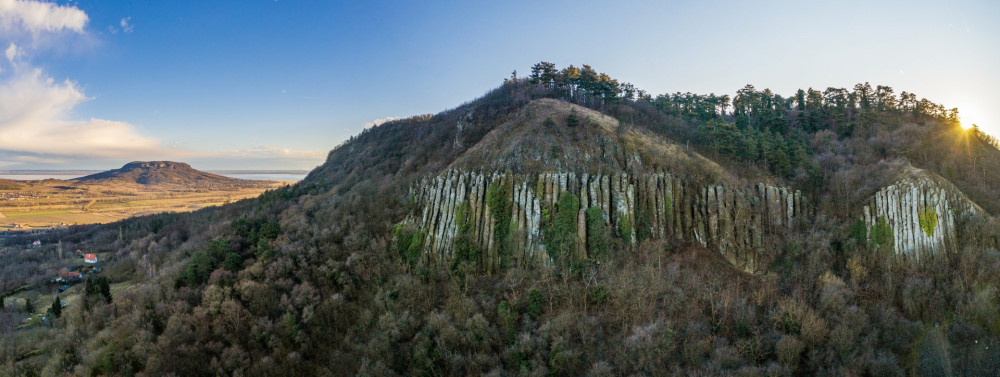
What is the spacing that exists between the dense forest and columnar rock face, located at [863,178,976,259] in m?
1.05

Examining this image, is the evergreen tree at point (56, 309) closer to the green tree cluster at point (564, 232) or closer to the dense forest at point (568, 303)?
the dense forest at point (568, 303)

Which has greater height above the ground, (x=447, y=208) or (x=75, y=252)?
(x=447, y=208)

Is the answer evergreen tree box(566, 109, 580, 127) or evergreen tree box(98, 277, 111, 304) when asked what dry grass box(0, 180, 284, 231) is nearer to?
evergreen tree box(98, 277, 111, 304)

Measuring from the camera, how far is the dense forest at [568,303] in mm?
21859

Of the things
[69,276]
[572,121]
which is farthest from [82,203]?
[572,121]

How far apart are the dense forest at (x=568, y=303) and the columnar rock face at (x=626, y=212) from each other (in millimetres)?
1432

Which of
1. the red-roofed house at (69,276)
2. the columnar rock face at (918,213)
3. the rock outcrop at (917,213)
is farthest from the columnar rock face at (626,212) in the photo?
the red-roofed house at (69,276)

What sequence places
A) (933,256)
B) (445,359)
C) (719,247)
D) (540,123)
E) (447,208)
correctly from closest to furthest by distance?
(445,359), (933,256), (719,247), (447,208), (540,123)

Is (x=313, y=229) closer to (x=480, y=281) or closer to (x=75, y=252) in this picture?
(x=480, y=281)

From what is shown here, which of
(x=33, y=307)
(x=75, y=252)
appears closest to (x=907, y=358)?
(x=33, y=307)

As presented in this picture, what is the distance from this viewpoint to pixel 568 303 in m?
26.1

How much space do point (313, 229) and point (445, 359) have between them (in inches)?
864

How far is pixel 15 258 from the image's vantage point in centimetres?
5662

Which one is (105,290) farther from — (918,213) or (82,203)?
(82,203)
